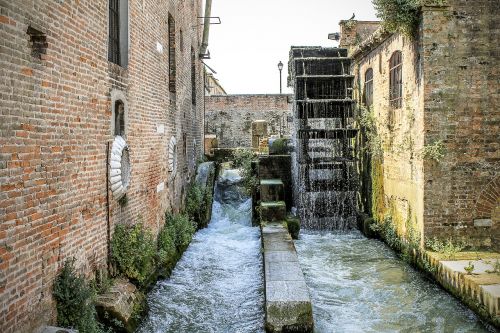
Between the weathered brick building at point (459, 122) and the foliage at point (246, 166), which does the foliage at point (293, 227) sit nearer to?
the foliage at point (246, 166)

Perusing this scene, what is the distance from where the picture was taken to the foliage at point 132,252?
5.82 metres

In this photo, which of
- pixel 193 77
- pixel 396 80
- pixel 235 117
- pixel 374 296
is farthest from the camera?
pixel 235 117

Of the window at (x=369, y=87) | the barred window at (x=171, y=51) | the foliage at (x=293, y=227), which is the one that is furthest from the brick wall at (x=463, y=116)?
the barred window at (x=171, y=51)

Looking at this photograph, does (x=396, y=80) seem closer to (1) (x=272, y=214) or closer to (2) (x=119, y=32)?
(1) (x=272, y=214)

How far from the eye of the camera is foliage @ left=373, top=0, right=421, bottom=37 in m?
7.27

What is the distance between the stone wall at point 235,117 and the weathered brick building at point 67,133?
15059 millimetres

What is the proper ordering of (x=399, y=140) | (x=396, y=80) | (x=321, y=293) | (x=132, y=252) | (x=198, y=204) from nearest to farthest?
(x=132, y=252) < (x=321, y=293) < (x=399, y=140) < (x=396, y=80) < (x=198, y=204)

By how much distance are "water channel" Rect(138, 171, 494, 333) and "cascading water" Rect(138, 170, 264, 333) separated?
0.01m

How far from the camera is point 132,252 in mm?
6051

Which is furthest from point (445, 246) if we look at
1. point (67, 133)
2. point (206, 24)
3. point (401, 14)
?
point (206, 24)

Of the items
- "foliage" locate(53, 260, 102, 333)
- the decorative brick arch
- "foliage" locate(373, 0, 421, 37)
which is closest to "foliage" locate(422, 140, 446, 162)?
the decorative brick arch

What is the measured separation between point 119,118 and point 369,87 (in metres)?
7.48

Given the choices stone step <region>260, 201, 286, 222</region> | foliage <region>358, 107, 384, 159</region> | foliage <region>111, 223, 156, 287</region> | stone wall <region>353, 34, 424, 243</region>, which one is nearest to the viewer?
foliage <region>111, 223, 156, 287</region>

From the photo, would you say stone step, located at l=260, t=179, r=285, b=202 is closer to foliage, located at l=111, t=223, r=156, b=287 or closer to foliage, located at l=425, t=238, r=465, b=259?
foliage, located at l=425, t=238, r=465, b=259
